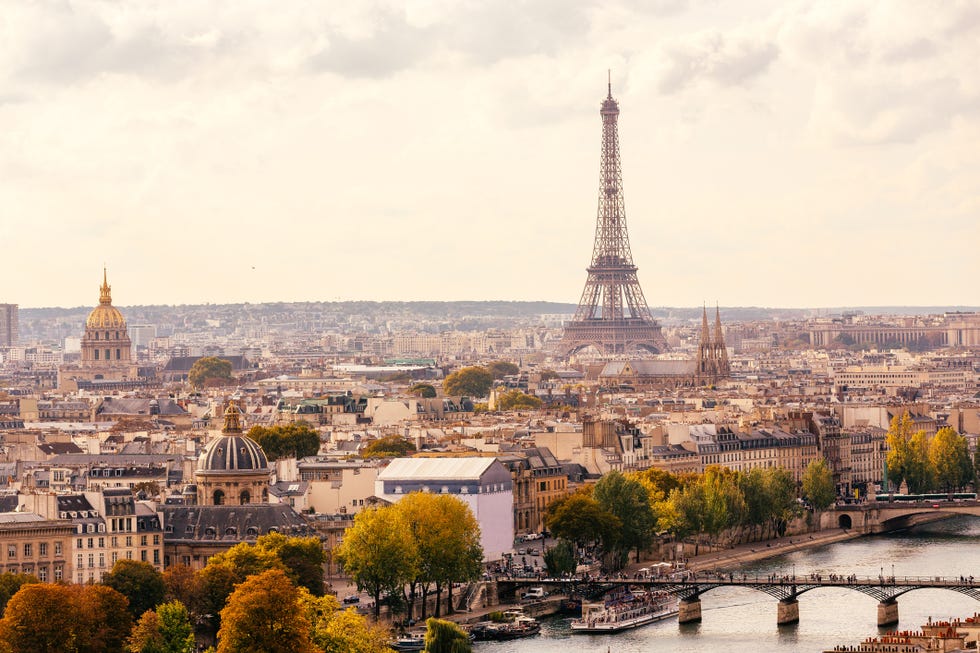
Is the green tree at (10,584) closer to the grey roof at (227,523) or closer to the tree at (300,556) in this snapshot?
the tree at (300,556)

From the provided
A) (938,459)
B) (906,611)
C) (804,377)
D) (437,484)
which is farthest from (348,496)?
(804,377)

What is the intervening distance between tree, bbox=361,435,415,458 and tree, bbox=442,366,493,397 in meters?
63.0

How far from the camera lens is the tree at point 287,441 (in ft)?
279

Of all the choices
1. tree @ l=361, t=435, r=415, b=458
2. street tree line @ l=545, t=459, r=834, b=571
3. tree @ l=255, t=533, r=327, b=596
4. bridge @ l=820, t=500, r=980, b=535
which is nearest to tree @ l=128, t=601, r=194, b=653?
tree @ l=255, t=533, r=327, b=596

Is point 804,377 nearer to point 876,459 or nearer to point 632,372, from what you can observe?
point 632,372

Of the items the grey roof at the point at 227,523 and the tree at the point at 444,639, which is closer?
the tree at the point at 444,639

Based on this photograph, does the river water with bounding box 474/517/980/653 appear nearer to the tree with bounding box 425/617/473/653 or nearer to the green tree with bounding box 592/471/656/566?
the green tree with bounding box 592/471/656/566

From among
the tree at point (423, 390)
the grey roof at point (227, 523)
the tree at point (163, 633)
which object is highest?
the tree at point (423, 390)

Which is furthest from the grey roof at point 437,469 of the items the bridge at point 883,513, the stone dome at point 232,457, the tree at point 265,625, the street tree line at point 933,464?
the street tree line at point 933,464

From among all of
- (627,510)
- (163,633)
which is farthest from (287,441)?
(163,633)

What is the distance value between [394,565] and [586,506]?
1131 cm

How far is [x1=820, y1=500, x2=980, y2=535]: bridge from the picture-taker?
8688cm

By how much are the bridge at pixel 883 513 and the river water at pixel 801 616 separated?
8.94 m

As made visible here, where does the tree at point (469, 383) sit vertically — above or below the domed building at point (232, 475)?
above
